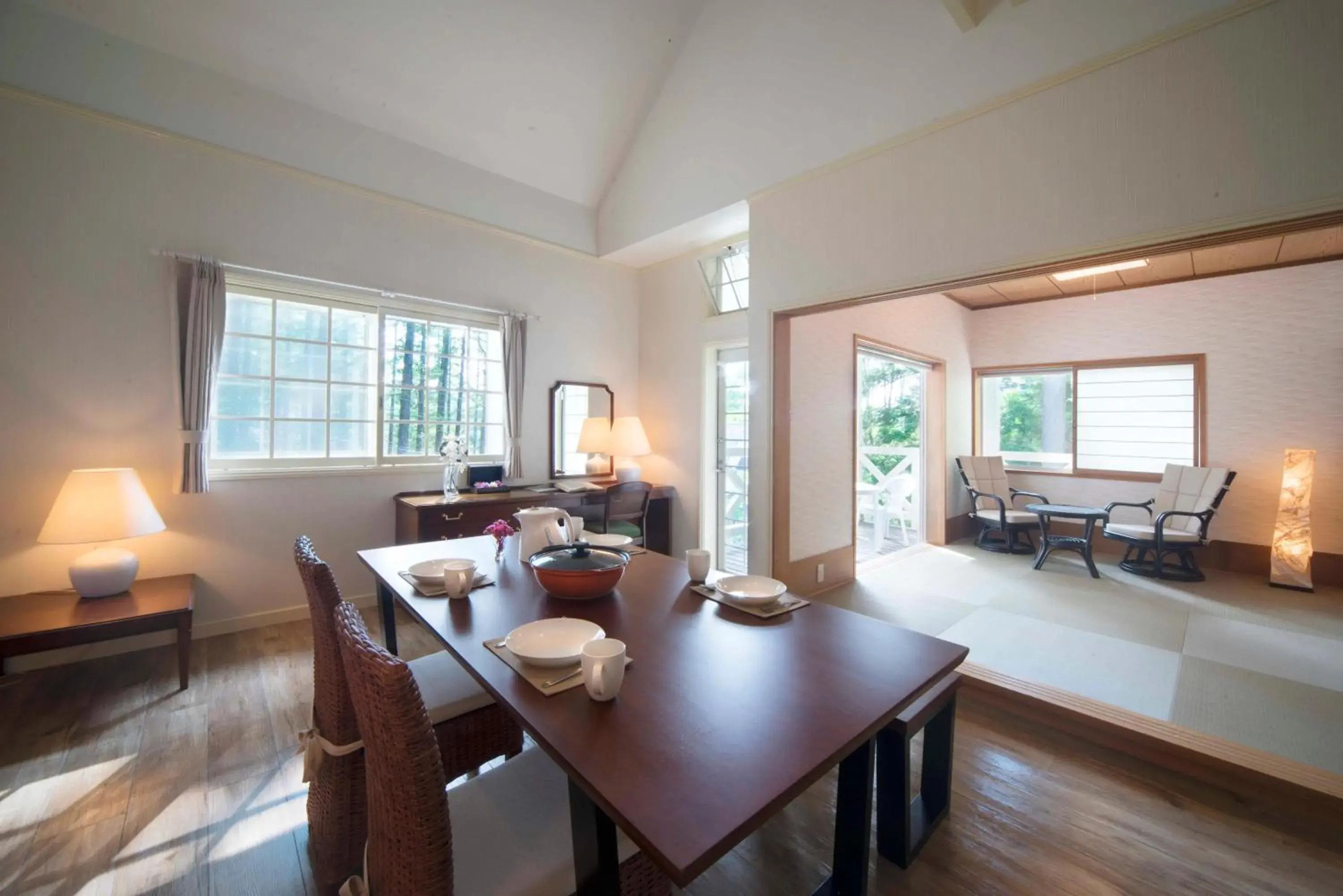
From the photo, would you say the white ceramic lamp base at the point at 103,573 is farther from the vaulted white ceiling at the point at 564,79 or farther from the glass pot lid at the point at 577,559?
the glass pot lid at the point at 577,559

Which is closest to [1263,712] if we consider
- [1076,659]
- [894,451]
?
[1076,659]

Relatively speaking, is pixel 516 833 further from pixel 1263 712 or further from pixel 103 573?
pixel 1263 712

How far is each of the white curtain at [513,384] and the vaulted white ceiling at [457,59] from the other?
1153mm

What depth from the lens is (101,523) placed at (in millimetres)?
2385

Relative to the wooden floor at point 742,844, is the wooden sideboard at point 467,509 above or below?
above

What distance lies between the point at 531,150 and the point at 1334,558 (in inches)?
283

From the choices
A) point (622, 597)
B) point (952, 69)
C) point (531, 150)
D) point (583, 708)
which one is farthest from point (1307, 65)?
point (531, 150)

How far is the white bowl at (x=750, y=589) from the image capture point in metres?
1.48

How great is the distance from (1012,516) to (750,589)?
4.85 metres

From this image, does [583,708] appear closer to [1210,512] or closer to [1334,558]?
[1210,512]

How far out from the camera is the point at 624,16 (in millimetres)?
3219

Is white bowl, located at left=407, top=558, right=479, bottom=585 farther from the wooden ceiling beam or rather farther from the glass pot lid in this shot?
the wooden ceiling beam

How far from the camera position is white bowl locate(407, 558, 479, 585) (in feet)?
5.23

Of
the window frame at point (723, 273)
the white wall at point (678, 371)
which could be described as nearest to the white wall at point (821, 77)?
the window frame at point (723, 273)
